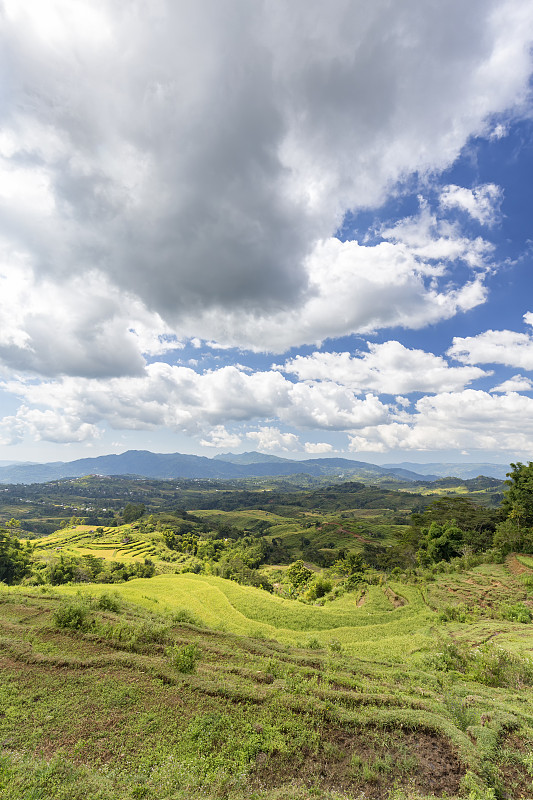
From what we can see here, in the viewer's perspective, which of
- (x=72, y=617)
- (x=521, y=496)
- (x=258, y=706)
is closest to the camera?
(x=258, y=706)

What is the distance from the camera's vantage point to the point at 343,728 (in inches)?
448

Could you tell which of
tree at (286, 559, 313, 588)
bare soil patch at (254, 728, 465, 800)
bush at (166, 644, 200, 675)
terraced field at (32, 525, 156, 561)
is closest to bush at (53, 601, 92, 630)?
bush at (166, 644, 200, 675)

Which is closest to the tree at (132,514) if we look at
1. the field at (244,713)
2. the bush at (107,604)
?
the bush at (107,604)

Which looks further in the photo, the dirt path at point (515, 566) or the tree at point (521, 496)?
the tree at point (521, 496)

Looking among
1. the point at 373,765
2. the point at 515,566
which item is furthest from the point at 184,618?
the point at 515,566

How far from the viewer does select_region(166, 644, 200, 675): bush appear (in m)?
14.1

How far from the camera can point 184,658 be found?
46.9ft

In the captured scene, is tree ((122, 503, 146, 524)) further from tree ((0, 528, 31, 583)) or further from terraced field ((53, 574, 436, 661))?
terraced field ((53, 574, 436, 661))

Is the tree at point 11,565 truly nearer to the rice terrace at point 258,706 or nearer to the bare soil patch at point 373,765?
the rice terrace at point 258,706

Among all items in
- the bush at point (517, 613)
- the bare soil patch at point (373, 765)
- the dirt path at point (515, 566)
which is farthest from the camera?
the dirt path at point (515, 566)

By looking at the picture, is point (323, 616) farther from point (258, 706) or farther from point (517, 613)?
point (258, 706)

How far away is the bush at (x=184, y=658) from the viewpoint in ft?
46.1

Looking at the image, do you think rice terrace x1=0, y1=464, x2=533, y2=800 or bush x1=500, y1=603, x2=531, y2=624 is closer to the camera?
rice terrace x1=0, y1=464, x2=533, y2=800

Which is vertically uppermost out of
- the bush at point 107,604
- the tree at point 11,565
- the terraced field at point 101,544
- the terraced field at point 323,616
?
the bush at point 107,604
